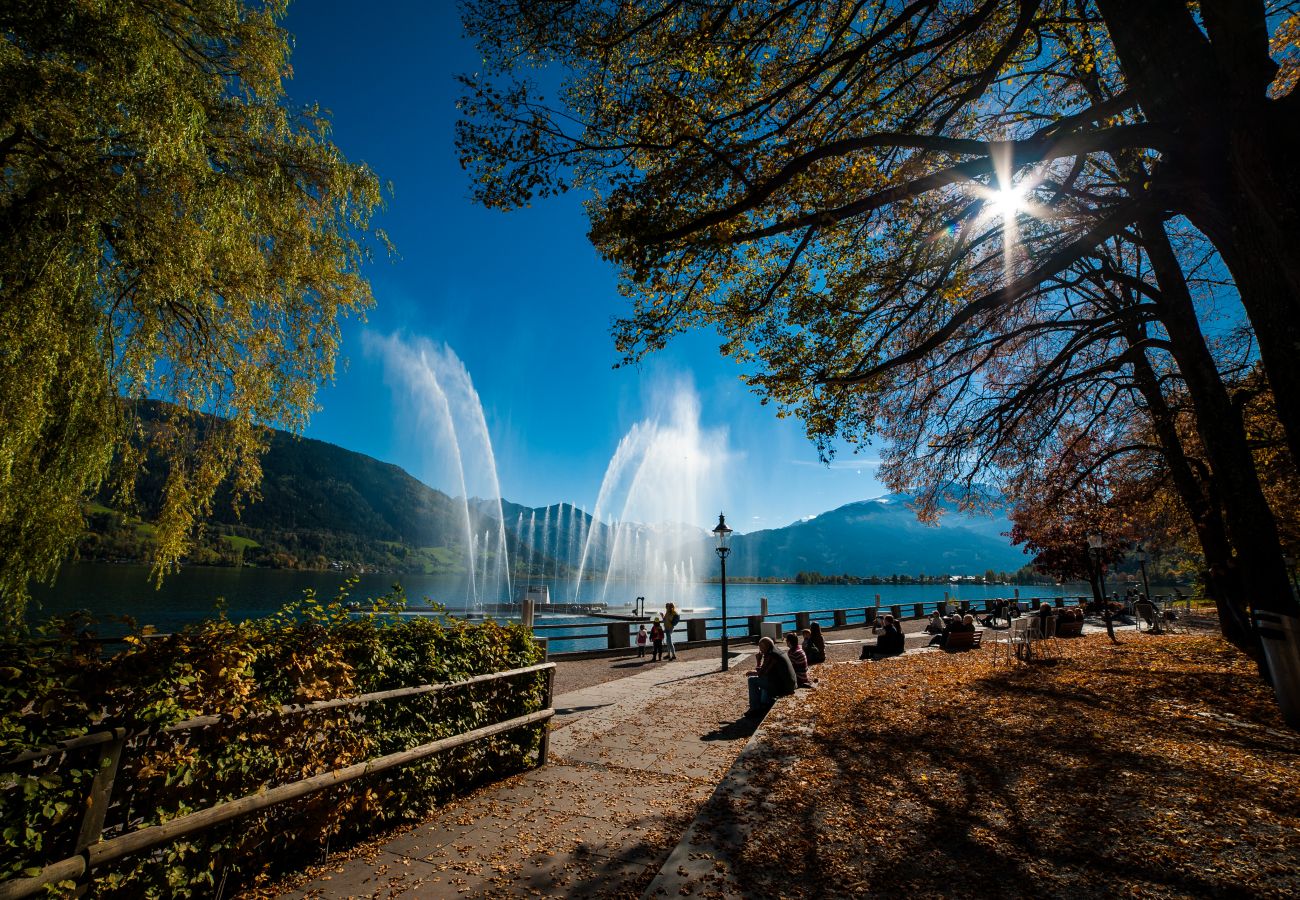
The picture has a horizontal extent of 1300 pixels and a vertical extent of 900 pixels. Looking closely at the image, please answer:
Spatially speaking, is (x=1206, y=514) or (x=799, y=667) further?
(x=1206, y=514)

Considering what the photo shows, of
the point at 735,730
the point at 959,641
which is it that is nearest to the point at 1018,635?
the point at 959,641

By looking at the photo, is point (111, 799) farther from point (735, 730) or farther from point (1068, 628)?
point (1068, 628)

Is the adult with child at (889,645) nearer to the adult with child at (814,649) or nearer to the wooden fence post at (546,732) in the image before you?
the adult with child at (814,649)

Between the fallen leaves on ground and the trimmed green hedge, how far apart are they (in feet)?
10.2

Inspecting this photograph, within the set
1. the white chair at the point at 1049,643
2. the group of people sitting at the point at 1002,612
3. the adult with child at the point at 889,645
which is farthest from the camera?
the group of people sitting at the point at 1002,612

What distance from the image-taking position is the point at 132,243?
7477mm

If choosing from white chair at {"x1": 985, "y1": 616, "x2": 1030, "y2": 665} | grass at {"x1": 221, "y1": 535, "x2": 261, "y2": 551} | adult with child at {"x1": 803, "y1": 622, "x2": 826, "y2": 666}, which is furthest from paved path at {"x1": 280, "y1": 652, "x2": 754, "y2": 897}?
grass at {"x1": 221, "y1": 535, "x2": 261, "y2": 551}

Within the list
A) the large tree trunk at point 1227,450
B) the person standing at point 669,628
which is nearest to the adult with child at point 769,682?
the large tree trunk at point 1227,450

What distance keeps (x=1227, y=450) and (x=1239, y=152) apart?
7.37 m

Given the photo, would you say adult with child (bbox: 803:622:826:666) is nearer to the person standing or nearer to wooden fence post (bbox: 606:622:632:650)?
the person standing

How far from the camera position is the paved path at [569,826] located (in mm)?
4222

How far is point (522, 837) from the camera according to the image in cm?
504

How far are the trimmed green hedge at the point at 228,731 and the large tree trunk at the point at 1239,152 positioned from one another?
8241 millimetres

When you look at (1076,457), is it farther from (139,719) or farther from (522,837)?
(139,719)
